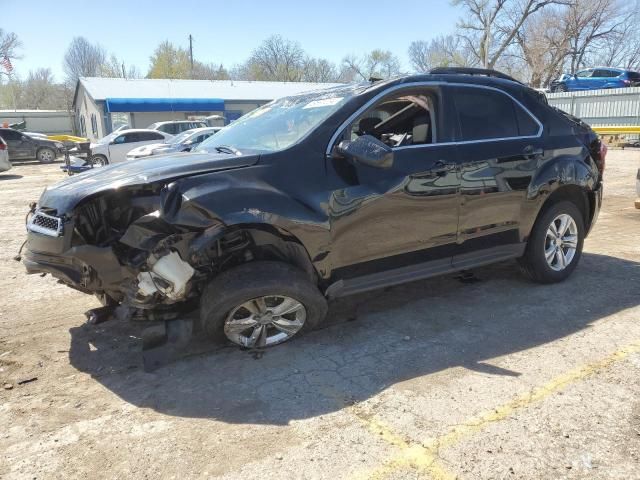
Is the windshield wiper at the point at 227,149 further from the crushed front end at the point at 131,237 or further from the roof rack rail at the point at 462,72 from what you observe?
the roof rack rail at the point at 462,72

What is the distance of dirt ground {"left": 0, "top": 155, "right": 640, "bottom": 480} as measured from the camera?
8.15 ft

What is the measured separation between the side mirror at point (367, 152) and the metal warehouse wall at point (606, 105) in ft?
71.9

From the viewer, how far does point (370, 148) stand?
11.5 feet

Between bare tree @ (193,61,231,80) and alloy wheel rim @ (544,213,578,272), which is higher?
bare tree @ (193,61,231,80)

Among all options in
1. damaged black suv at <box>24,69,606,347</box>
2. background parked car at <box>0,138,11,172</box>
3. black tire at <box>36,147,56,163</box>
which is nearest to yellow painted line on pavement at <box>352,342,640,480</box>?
damaged black suv at <box>24,69,606,347</box>

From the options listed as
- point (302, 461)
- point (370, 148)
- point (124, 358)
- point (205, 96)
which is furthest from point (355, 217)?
point (205, 96)

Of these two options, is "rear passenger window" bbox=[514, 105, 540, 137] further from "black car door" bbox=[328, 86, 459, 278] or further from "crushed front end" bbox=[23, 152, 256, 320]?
"crushed front end" bbox=[23, 152, 256, 320]

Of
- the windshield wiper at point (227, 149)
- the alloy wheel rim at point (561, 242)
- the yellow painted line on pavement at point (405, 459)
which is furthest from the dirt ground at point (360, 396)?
the windshield wiper at point (227, 149)

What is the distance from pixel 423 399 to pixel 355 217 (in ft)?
Answer: 4.33

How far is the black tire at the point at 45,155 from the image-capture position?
77.9ft

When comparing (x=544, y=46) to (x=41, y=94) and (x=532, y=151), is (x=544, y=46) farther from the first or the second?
(x=41, y=94)

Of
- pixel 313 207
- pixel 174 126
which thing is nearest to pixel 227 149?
pixel 313 207

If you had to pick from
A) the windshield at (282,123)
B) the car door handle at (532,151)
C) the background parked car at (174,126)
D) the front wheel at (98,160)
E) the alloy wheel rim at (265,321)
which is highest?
the background parked car at (174,126)

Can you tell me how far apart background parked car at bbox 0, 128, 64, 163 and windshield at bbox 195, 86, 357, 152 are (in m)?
21.6
